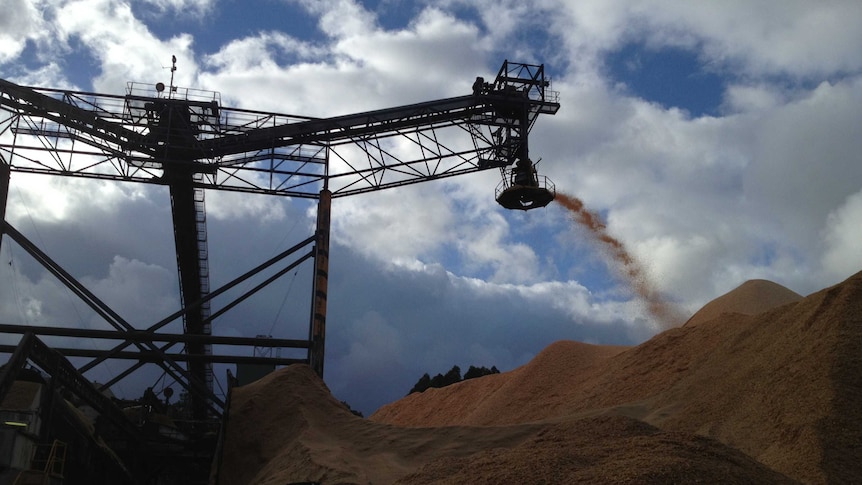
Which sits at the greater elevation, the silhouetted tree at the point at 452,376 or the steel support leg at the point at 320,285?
the silhouetted tree at the point at 452,376

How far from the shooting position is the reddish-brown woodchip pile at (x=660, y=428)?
1184cm

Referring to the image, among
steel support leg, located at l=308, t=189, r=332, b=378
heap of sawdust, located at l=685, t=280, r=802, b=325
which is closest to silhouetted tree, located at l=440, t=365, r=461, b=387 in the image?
heap of sawdust, located at l=685, t=280, r=802, b=325

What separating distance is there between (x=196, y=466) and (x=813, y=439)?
57.2 ft

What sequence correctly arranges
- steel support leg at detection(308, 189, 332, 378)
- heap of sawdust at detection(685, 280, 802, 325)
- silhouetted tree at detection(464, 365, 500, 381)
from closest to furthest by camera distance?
steel support leg at detection(308, 189, 332, 378) < heap of sawdust at detection(685, 280, 802, 325) < silhouetted tree at detection(464, 365, 500, 381)

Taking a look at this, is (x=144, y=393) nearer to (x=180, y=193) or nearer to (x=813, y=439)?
(x=180, y=193)

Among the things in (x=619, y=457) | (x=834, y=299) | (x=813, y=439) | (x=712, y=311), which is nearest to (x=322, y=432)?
(x=619, y=457)

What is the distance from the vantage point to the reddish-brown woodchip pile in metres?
11.8

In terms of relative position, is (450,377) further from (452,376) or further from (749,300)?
(749,300)

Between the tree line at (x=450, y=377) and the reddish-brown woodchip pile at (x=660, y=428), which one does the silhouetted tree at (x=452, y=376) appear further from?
the reddish-brown woodchip pile at (x=660, y=428)

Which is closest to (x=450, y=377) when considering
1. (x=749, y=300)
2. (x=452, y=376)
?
(x=452, y=376)

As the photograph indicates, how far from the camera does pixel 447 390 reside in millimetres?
45000

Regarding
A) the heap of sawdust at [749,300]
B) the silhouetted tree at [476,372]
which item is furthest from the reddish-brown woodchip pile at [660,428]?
the silhouetted tree at [476,372]

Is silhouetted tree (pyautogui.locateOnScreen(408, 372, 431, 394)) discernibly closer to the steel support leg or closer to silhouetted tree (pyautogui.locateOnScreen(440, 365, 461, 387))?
silhouetted tree (pyautogui.locateOnScreen(440, 365, 461, 387))

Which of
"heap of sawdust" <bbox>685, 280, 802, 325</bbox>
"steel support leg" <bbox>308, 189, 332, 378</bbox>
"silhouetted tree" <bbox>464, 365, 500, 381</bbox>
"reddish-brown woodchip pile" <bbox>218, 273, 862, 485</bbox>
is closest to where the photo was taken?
"reddish-brown woodchip pile" <bbox>218, 273, 862, 485</bbox>
